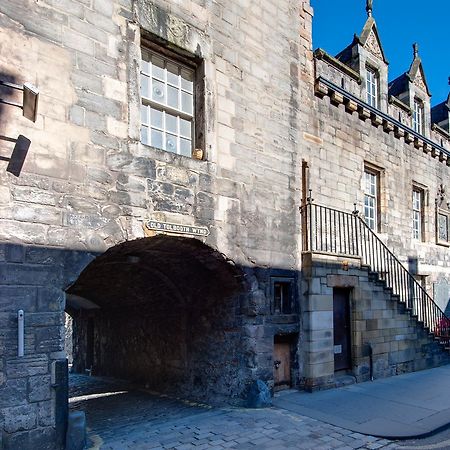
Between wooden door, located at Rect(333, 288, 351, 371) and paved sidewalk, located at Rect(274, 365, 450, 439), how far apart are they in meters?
0.52

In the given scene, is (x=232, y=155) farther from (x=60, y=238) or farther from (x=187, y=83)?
(x=60, y=238)

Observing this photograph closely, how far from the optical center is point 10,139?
15.8 feet

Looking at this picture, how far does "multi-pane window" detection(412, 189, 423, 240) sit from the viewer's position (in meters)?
13.0

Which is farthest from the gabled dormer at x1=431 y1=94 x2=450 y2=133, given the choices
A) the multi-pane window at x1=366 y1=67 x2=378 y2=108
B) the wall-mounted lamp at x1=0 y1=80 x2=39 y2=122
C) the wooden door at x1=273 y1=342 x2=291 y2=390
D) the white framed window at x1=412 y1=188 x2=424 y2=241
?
the wall-mounted lamp at x1=0 y1=80 x2=39 y2=122

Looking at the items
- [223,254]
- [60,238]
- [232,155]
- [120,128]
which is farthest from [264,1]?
[60,238]

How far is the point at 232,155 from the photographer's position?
711 centimetres

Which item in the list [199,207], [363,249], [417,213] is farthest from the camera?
[417,213]

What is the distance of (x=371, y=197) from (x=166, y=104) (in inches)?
264

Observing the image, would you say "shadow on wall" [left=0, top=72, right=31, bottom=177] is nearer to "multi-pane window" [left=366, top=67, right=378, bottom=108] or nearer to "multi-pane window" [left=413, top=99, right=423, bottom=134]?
"multi-pane window" [left=366, top=67, right=378, bottom=108]

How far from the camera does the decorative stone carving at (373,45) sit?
11.9m

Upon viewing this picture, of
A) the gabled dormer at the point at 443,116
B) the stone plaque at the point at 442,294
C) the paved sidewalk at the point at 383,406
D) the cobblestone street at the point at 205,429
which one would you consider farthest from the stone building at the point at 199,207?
the gabled dormer at the point at 443,116

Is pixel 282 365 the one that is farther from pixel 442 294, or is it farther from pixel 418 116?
pixel 418 116

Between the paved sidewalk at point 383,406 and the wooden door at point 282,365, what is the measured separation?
0.21m

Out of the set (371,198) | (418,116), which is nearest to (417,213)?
(371,198)
